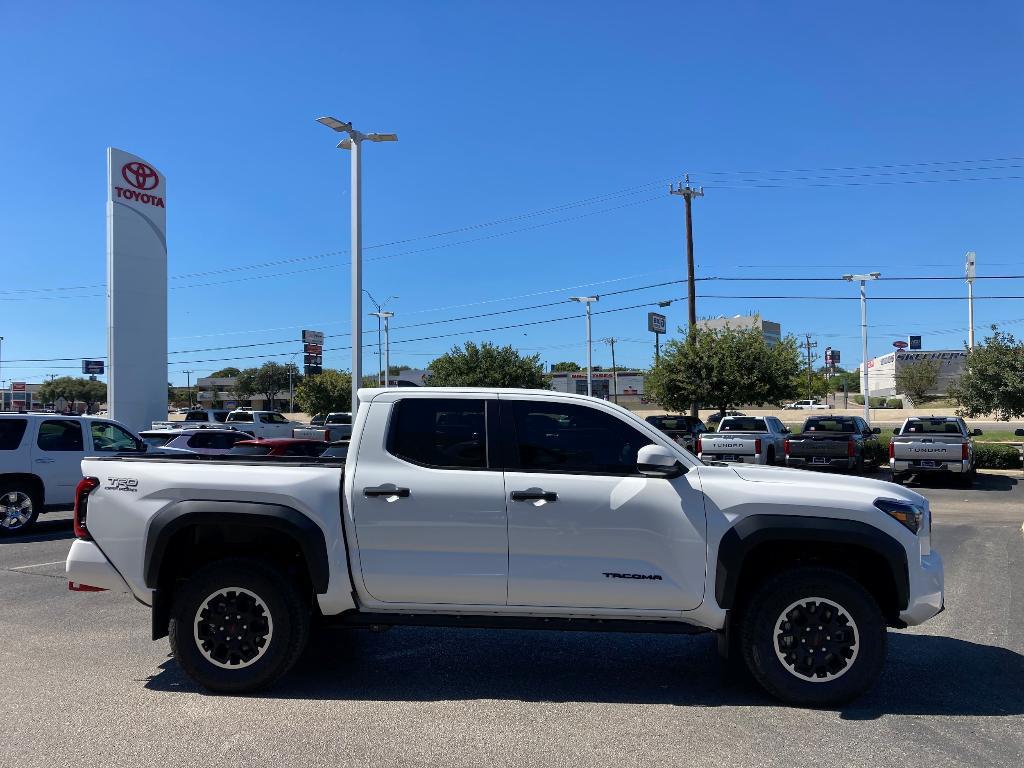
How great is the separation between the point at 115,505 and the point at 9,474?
27.1 ft

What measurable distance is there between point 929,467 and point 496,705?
53.2 ft

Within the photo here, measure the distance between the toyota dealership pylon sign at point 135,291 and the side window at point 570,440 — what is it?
1126 inches

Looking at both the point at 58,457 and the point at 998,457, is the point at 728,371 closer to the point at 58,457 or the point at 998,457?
the point at 998,457

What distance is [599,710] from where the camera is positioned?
15.5ft

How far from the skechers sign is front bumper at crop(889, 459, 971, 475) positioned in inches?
1110

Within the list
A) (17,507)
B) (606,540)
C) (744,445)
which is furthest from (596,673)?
(744,445)

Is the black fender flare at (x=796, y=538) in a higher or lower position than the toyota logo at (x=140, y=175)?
lower

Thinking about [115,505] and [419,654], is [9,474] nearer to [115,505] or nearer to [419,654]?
[115,505]

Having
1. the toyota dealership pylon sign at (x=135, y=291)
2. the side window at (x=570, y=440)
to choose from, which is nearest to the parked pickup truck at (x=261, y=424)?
the toyota dealership pylon sign at (x=135, y=291)

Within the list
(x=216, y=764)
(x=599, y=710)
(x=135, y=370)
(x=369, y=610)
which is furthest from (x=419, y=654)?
(x=135, y=370)

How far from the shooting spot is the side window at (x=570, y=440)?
194 inches

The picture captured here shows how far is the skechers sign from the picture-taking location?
30.6 meters

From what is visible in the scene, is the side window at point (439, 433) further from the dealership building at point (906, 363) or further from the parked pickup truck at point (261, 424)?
the dealership building at point (906, 363)

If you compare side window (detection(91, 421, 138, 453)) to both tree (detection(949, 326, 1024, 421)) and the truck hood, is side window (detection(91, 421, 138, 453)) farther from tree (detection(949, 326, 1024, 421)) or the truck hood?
tree (detection(949, 326, 1024, 421))
